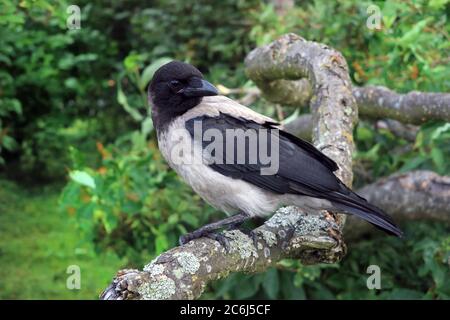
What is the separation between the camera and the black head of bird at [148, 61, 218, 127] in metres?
3.34

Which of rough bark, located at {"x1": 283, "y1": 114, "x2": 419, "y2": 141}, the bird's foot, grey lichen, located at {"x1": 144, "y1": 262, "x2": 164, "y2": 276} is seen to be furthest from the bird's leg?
rough bark, located at {"x1": 283, "y1": 114, "x2": 419, "y2": 141}

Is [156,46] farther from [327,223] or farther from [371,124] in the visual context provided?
[327,223]

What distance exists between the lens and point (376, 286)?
4.09m

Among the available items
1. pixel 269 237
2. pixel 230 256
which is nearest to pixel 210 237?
pixel 230 256

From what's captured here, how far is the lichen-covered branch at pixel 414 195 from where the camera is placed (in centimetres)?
421

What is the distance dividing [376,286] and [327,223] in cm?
123

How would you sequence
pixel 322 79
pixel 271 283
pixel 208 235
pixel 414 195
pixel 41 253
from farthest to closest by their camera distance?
1. pixel 41 253
2. pixel 271 283
3. pixel 414 195
4. pixel 322 79
5. pixel 208 235

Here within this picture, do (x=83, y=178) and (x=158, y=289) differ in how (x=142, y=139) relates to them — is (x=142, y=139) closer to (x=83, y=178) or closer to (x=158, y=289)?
(x=83, y=178)

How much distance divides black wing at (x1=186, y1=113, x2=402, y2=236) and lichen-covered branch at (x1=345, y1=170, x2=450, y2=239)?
1332 mm

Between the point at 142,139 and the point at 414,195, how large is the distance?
5.90 feet

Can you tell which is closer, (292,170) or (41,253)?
(292,170)

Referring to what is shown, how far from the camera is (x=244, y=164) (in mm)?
3154
